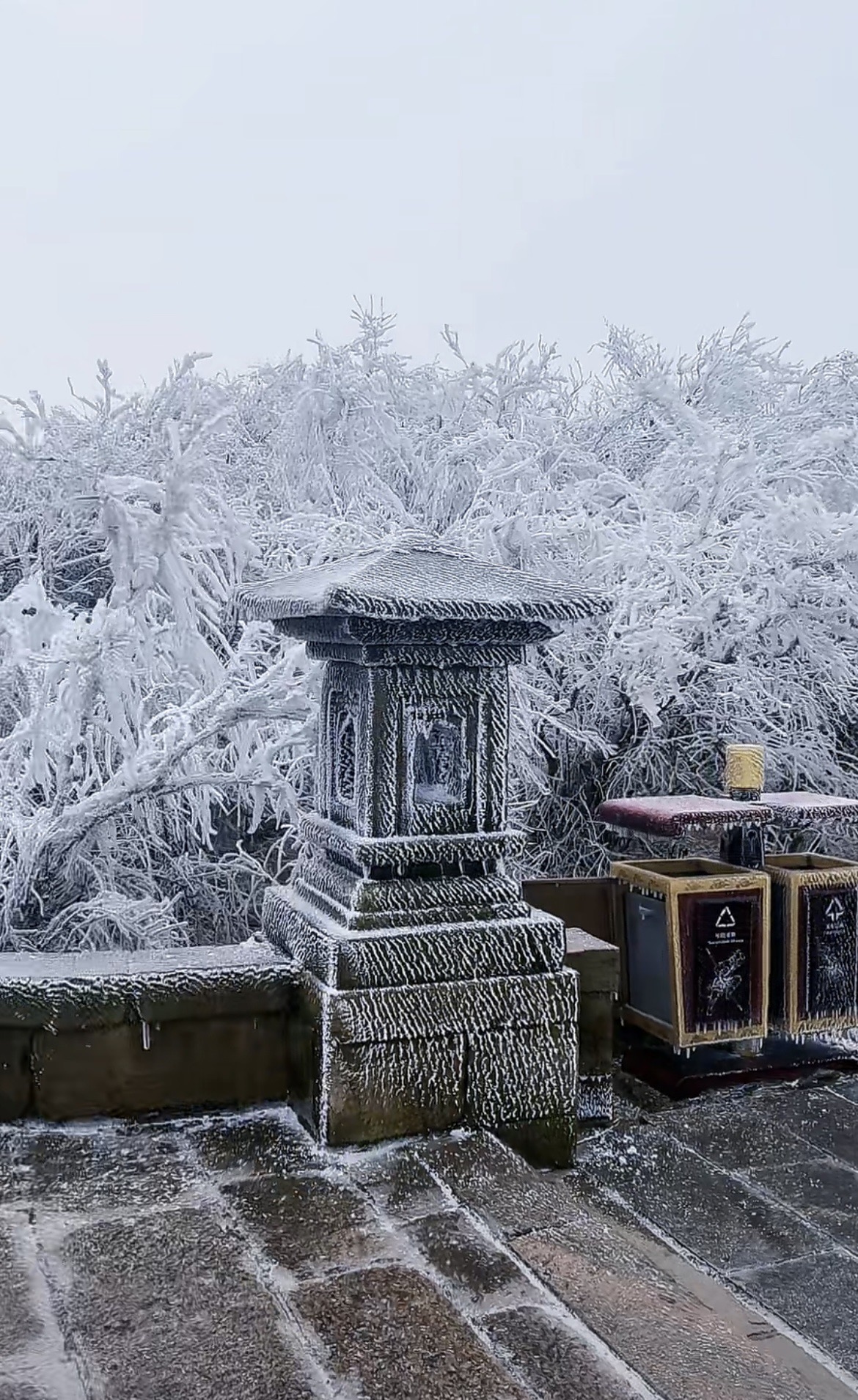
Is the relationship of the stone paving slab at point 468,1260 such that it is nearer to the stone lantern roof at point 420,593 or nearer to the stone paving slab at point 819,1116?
the stone lantern roof at point 420,593

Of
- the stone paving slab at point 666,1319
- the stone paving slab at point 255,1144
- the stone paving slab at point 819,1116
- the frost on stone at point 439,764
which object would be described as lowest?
the stone paving slab at point 819,1116

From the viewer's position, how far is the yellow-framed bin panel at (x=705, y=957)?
5.08m

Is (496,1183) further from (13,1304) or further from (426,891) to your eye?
(13,1304)

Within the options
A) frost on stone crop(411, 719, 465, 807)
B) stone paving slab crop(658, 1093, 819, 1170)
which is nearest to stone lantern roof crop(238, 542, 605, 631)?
frost on stone crop(411, 719, 465, 807)

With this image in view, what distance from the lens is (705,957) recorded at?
5105mm

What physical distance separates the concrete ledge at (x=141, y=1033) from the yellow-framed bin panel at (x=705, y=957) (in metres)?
1.99

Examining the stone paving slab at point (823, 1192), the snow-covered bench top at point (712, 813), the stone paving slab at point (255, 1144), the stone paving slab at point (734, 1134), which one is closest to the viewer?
the stone paving slab at point (255, 1144)

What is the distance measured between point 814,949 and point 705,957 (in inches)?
22.3

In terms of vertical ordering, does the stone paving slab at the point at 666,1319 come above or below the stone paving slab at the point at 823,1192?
above

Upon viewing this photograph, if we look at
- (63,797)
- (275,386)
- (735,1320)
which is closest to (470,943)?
(735,1320)

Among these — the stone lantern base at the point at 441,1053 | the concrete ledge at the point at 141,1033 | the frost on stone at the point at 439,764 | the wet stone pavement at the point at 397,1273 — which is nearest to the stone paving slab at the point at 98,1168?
the wet stone pavement at the point at 397,1273

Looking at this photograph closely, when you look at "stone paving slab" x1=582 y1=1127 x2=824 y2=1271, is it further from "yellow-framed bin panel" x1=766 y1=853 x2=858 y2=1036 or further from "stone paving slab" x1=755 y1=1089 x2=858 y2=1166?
"yellow-framed bin panel" x1=766 y1=853 x2=858 y2=1036

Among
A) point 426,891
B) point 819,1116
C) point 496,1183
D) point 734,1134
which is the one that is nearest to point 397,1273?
point 496,1183

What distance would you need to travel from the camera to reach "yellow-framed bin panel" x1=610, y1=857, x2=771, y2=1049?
5.08 m
